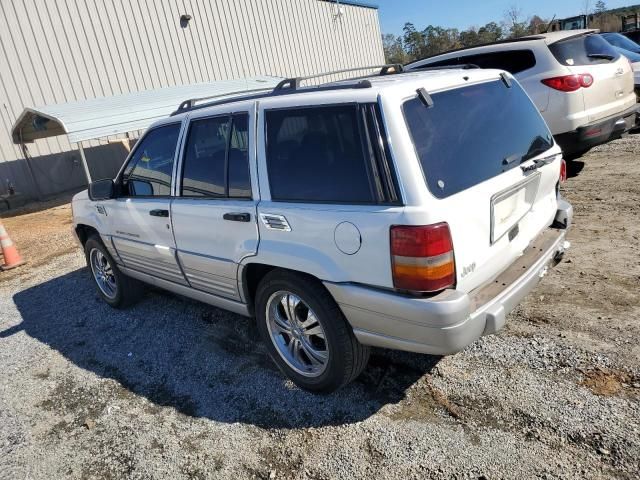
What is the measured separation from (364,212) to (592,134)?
476cm

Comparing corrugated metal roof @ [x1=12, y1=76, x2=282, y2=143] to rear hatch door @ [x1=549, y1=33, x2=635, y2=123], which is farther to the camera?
corrugated metal roof @ [x1=12, y1=76, x2=282, y2=143]

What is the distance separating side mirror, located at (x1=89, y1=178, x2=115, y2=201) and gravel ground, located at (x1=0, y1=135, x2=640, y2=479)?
49.3 inches

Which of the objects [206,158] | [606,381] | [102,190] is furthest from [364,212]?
[102,190]

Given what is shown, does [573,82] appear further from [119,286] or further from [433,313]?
[119,286]

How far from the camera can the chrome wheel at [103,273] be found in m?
5.04

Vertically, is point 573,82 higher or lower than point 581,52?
lower

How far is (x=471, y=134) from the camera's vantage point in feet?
8.92

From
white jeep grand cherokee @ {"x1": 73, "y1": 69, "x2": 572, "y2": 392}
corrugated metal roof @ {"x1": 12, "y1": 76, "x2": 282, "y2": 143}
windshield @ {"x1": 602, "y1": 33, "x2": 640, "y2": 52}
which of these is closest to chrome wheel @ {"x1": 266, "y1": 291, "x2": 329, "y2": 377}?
white jeep grand cherokee @ {"x1": 73, "y1": 69, "x2": 572, "y2": 392}

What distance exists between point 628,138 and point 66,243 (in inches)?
409

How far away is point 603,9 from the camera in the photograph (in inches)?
1679

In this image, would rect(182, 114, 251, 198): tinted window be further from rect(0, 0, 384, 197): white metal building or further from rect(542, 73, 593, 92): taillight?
rect(0, 0, 384, 197): white metal building

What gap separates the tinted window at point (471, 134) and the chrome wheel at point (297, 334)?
115 centimetres

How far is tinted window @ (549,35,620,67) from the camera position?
6027 millimetres

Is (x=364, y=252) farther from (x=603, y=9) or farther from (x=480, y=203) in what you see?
(x=603, y=9)
